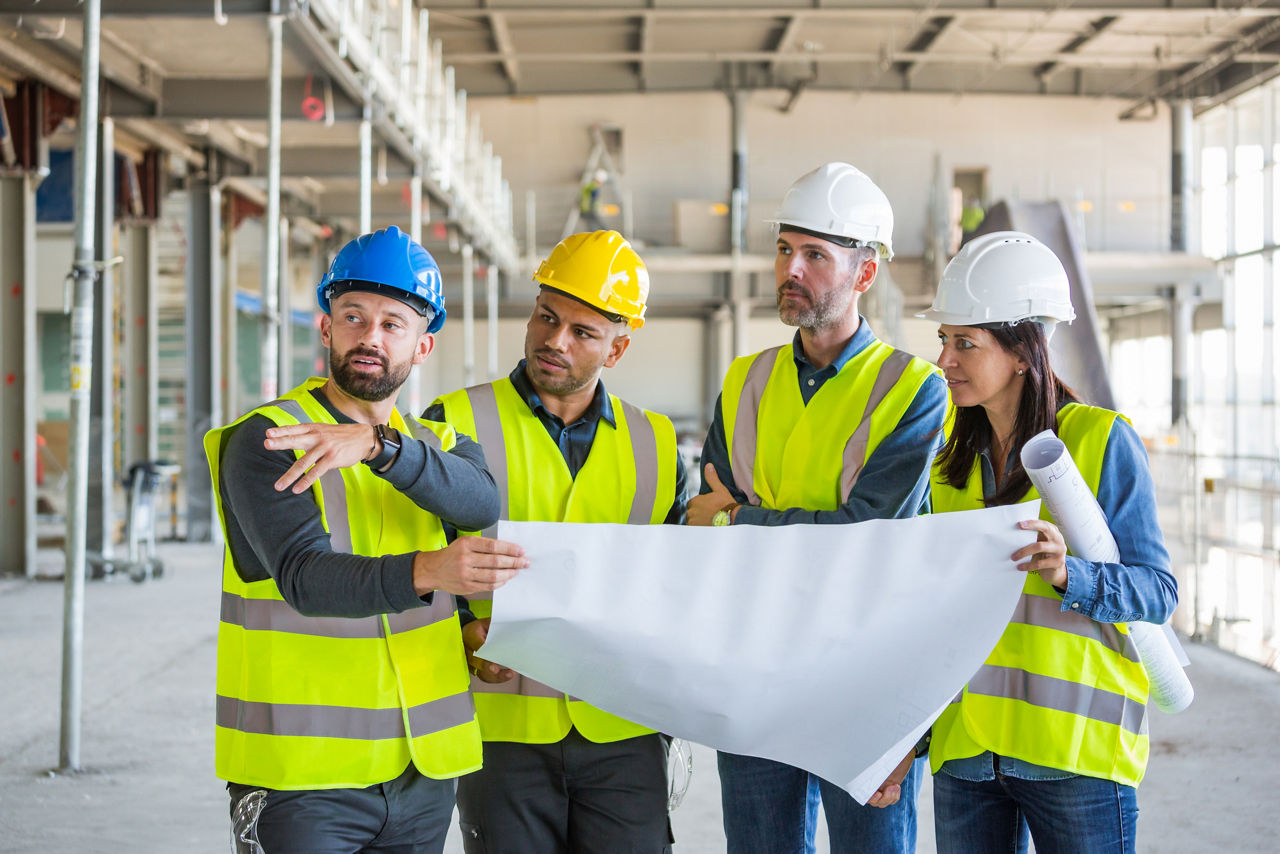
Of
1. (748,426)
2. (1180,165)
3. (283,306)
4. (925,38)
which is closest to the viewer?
(748,426)

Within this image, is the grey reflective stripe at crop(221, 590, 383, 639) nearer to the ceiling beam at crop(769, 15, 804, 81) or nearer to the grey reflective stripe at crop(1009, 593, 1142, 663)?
the grey reflective stripe at crop(1009, 593, 1142, 663)

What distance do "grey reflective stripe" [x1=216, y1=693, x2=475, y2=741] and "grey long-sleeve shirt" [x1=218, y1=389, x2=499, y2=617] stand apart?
25 cm

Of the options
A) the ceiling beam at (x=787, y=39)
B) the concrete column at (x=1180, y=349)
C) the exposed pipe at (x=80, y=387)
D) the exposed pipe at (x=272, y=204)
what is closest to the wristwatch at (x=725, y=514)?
the exposed pipe at (x=80, y=387)

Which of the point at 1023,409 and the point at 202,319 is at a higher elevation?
the point at 202,319

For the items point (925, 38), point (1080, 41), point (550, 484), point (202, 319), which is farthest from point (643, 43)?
point (550, 484)

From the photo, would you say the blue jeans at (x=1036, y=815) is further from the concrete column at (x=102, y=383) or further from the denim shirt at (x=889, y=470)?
the concrete column at (x=102, y=383)

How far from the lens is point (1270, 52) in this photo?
25312 mm

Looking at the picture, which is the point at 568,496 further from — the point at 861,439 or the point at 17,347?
the point at 17,347

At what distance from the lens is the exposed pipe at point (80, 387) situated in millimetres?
5492

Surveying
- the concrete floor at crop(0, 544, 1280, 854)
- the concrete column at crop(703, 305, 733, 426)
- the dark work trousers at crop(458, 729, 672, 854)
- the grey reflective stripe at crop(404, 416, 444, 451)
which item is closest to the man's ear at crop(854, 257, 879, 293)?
the grey reflective stripe at crop(404, 416, 444, 451)

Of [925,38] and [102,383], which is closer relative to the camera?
[102,383]

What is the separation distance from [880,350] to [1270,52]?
89.2 ft

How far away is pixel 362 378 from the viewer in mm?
2449

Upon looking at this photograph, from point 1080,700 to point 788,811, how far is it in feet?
2.99
